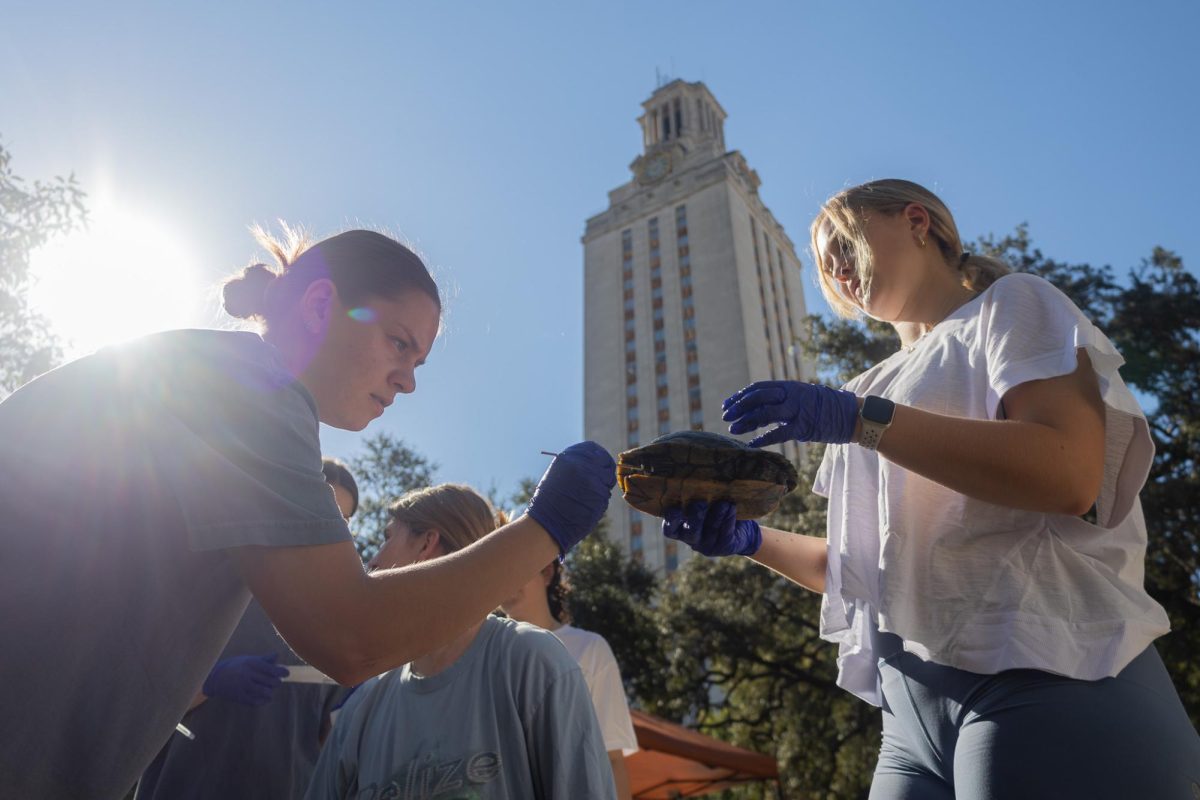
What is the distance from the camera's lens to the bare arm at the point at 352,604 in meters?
1.38

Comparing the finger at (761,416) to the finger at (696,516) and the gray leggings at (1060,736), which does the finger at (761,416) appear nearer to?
the finger at (696,516)

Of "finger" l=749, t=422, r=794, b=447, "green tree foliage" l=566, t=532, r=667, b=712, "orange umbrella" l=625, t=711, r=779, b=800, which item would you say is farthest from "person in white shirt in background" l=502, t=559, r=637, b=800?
"green tree foliage" l=566, t=532, r=667, b=712

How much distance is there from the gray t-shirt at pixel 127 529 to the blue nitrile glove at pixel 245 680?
5.24ft

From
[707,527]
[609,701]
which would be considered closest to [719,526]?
[707,527]

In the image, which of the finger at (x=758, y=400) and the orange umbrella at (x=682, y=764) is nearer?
the finger at (x=758, y=400)

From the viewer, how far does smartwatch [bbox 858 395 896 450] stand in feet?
5.83

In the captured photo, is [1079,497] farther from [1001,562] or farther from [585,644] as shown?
[585,644]

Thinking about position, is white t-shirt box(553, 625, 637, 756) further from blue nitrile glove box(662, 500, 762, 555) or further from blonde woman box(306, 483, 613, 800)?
blue nitrile glove box(662, 500, 762, 555)

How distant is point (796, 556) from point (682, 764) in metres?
6.89

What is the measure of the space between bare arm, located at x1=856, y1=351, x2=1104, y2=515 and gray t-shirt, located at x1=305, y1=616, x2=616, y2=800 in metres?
1.24

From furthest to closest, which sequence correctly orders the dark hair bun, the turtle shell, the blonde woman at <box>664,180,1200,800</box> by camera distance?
the turtle shell → the dark hair bun → the blonde woman at <box>664,180,1200,800</box>

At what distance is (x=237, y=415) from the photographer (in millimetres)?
1479

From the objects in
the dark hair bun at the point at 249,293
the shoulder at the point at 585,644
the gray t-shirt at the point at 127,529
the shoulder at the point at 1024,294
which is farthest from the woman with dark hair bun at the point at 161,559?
the shoulder at the point at 585,644

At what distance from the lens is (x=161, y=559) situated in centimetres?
145
